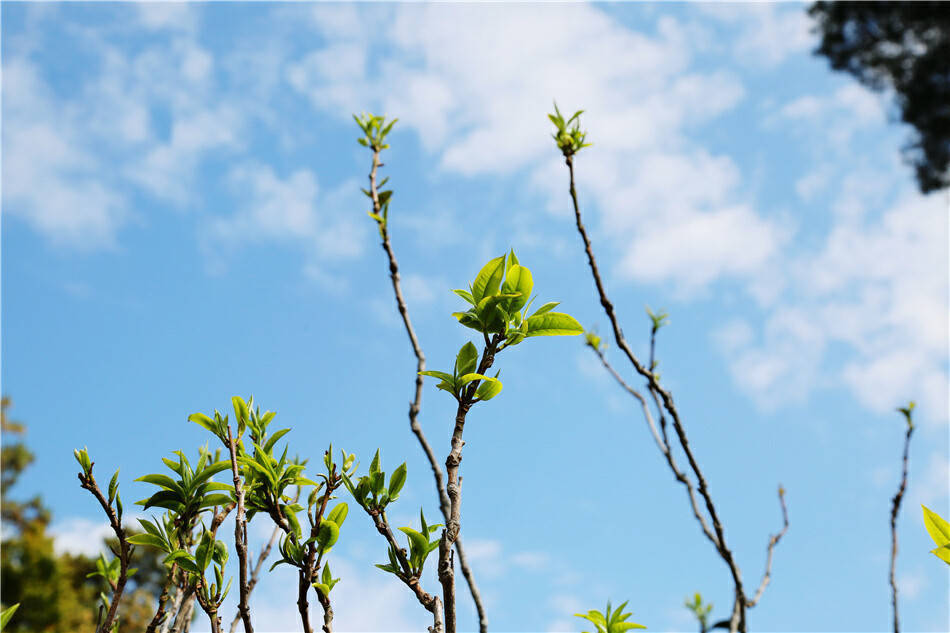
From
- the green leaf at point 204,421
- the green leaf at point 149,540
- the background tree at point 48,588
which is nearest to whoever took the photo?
the green leaf at point 149,540

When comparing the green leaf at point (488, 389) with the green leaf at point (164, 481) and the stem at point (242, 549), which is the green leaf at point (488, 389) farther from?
the green leaf at point (164, 481)

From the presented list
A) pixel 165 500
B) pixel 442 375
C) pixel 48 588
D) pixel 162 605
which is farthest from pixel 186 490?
pixel 48 588

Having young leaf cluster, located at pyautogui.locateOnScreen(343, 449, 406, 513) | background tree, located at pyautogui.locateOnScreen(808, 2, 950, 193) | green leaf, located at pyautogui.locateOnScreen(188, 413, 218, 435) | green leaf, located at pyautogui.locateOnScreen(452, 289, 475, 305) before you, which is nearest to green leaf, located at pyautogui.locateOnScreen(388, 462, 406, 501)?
young leaf cluster, located at pyautogui.locateOnScreen(343, 449, 406, 513)

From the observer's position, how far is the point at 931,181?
1216cm

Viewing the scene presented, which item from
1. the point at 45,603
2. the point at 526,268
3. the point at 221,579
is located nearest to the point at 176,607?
the point at 221,579

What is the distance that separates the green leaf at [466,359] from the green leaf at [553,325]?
0.26 ft

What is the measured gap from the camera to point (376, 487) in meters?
0.84

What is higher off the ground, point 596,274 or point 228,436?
point 596,274

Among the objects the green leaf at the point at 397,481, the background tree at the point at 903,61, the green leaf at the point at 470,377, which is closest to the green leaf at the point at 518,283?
the green leaf at the point at 470,377

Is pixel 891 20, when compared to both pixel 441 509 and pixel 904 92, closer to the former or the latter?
pixel 904 92

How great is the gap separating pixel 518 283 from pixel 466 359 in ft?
0.41

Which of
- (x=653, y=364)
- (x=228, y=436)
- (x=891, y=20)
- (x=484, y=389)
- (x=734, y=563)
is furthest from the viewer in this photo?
(x=891, y=20)

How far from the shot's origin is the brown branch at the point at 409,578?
70cm

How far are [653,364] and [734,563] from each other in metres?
0.73
